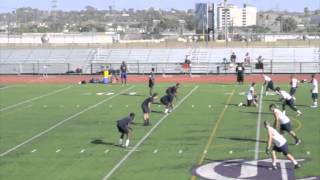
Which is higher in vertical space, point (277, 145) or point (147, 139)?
point (277, 145)

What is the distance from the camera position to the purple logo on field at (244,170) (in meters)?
16.2

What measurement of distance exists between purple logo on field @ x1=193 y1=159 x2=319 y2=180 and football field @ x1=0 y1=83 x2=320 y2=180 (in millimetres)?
23

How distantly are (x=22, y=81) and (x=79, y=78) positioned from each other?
3815mm

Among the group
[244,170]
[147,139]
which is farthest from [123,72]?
[244,170]

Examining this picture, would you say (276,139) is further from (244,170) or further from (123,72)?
(123,72)

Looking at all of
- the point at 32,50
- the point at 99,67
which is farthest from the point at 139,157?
the point at 32,50

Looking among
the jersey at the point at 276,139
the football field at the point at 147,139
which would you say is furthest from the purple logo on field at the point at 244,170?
the jersey at the point at 276,139

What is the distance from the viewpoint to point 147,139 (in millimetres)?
21594

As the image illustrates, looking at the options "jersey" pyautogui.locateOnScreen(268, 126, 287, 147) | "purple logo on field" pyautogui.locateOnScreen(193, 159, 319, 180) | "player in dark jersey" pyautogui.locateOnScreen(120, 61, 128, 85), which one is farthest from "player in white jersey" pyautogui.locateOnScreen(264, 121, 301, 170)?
"player in dark jersey" pyautogui.locateOnScreen(120, 61, 128, 85)

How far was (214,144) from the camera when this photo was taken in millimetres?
20500

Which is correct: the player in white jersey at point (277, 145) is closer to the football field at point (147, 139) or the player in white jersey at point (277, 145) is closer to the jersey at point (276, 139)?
the jersey at point (276, 139)

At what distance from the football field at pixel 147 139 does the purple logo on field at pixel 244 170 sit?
2cm

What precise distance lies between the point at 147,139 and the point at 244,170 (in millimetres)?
5306

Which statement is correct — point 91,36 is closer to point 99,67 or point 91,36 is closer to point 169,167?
point 99,67
